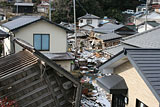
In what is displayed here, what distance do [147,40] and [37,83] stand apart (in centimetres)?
597

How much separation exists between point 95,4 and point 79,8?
545 cm

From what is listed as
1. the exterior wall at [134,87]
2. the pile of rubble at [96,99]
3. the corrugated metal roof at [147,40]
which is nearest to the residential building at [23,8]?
the pile of rubble at [96,99]

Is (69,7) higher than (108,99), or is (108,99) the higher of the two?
(69,7)

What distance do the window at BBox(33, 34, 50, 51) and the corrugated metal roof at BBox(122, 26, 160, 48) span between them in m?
6.62

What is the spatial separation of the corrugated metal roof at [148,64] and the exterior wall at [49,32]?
11.0m

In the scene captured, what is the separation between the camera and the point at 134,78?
6.09 meters

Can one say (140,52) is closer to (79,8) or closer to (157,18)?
(157,18)

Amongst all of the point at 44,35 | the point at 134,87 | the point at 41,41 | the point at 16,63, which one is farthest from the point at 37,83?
the point at 44,35

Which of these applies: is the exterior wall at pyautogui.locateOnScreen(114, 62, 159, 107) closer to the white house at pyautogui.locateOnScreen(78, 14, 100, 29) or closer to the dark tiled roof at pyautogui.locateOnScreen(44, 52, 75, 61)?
the dark tiled roof at pyautogui.locateOnScreen(44, 52, 75, 61)

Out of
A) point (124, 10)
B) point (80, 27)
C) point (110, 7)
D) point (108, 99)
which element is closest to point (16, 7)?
point (80, 27)

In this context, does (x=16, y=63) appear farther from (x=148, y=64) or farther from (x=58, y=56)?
(x=58, y=56)

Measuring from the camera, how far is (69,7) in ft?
170

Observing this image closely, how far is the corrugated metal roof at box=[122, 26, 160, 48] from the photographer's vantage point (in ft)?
31.0

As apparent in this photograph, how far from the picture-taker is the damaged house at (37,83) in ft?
19.7
